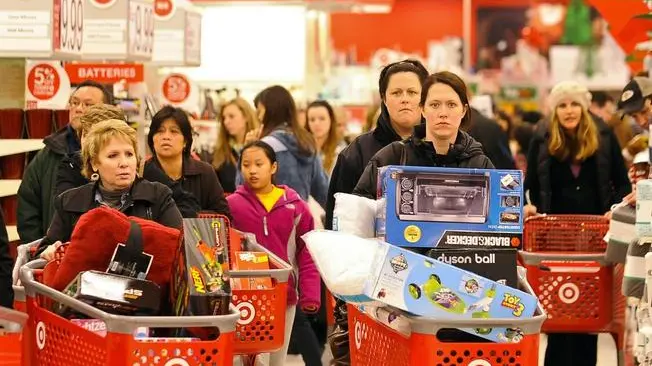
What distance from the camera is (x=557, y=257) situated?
6.55m

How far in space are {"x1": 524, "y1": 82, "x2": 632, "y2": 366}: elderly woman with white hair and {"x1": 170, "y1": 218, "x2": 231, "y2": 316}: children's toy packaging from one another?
379 cm

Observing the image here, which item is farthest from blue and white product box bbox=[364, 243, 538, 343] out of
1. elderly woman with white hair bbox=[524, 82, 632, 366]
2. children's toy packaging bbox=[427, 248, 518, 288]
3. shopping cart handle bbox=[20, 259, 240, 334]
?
elderly woman with white hair bbox=[524, 82, 632, 366]

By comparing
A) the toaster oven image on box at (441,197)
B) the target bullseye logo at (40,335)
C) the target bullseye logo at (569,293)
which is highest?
the toaster oven image on box at (441,197)

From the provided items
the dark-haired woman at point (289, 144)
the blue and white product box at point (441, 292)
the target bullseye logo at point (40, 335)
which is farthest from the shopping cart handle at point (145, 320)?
the dark-haired woman at point (289, 144)

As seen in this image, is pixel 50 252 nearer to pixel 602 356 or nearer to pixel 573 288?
pixel 573 288

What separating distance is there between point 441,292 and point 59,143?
3.18m

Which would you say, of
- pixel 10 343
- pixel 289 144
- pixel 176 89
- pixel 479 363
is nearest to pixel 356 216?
pixel 479 363

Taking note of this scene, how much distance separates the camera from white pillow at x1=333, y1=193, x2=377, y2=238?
4.52 metres

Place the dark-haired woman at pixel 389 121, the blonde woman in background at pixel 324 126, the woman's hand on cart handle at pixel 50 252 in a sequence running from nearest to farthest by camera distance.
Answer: the woman's hand on cart handle at pixel 50 252
the dark-haired woman at pixel 389 121
the blonde woman in background at pixel 324 126

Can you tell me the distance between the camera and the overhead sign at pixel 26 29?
7863 millimetres

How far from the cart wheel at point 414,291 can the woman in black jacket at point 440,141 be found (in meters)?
0.90

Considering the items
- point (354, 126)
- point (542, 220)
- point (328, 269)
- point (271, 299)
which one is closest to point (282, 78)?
point (354, 126)

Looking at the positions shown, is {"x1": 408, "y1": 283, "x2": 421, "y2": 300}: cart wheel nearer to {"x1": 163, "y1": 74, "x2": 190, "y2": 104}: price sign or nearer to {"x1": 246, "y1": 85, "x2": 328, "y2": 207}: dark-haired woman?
{"x1": 246, "y1": 85, "x2": 328, "y2": 207}: dark-haired woman

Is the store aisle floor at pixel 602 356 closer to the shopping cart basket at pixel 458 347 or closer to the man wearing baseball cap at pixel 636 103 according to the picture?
the man wearing baseball cap at pixel 636 103
